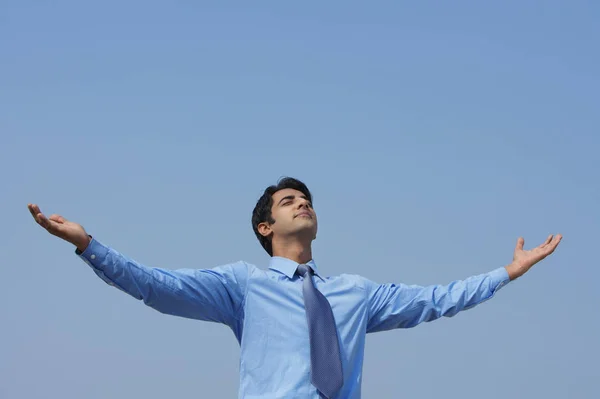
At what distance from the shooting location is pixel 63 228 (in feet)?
21.0

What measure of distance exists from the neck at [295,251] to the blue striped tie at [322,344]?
349 millimetres

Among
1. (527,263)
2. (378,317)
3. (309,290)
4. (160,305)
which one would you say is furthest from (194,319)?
(527,263)

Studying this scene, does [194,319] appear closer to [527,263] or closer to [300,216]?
[300,216]

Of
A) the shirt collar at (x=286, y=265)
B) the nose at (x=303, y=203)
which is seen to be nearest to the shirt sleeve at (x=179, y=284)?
the shirt collar at (x=286, y=265)

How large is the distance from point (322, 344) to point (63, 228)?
219 cm

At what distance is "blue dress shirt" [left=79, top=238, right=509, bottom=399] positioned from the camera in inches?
279

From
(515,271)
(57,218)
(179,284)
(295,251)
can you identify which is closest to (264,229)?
(295,251)

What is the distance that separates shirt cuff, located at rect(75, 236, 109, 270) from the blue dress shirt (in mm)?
61

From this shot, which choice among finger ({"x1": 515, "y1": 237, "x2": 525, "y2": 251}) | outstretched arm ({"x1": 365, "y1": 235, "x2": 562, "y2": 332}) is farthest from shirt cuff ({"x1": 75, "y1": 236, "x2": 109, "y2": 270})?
finger ({"x1": 515, "y1": 237, "x2": 525, "y2": 251})

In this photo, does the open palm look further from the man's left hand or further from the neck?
the neck

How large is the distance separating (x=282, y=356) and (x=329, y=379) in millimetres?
408

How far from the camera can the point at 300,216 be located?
26.0 feet

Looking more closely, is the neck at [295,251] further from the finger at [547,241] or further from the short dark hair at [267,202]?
the finger at [547,241]

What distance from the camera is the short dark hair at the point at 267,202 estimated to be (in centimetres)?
838
